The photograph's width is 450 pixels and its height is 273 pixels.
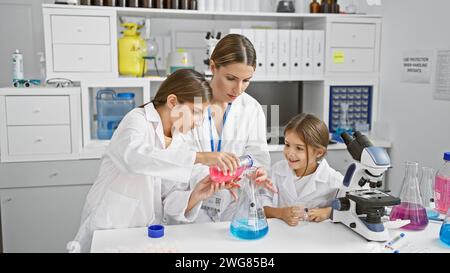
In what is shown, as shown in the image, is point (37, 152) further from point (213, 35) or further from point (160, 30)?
point (213, 35)

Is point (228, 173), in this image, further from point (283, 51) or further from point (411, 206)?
point (283, 51)

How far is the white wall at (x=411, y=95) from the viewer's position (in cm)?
254

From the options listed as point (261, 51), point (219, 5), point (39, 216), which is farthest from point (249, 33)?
point (39, 216)

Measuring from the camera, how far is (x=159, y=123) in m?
1.52

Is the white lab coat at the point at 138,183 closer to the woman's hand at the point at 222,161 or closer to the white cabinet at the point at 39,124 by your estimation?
the woman's hand at the point at 222,161

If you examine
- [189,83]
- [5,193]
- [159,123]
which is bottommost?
[5,193]

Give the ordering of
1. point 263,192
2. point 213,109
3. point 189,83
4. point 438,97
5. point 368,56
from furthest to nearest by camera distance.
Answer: point 368,56 → point 438,97 → point 213,109 → point 263,192 → point 189,83

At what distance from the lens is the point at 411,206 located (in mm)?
1409

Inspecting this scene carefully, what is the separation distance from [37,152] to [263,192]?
1577 mm

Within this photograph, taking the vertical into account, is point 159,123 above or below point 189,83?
below

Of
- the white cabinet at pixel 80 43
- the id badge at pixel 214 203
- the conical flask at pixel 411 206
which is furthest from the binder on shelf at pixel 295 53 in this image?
the conical flask at pixel 411 206

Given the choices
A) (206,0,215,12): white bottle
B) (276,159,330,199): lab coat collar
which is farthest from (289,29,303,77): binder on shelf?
(276,159,330,199): lab coat collar

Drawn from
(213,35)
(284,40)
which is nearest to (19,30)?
(213,35)

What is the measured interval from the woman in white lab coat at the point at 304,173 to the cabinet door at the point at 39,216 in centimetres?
145
